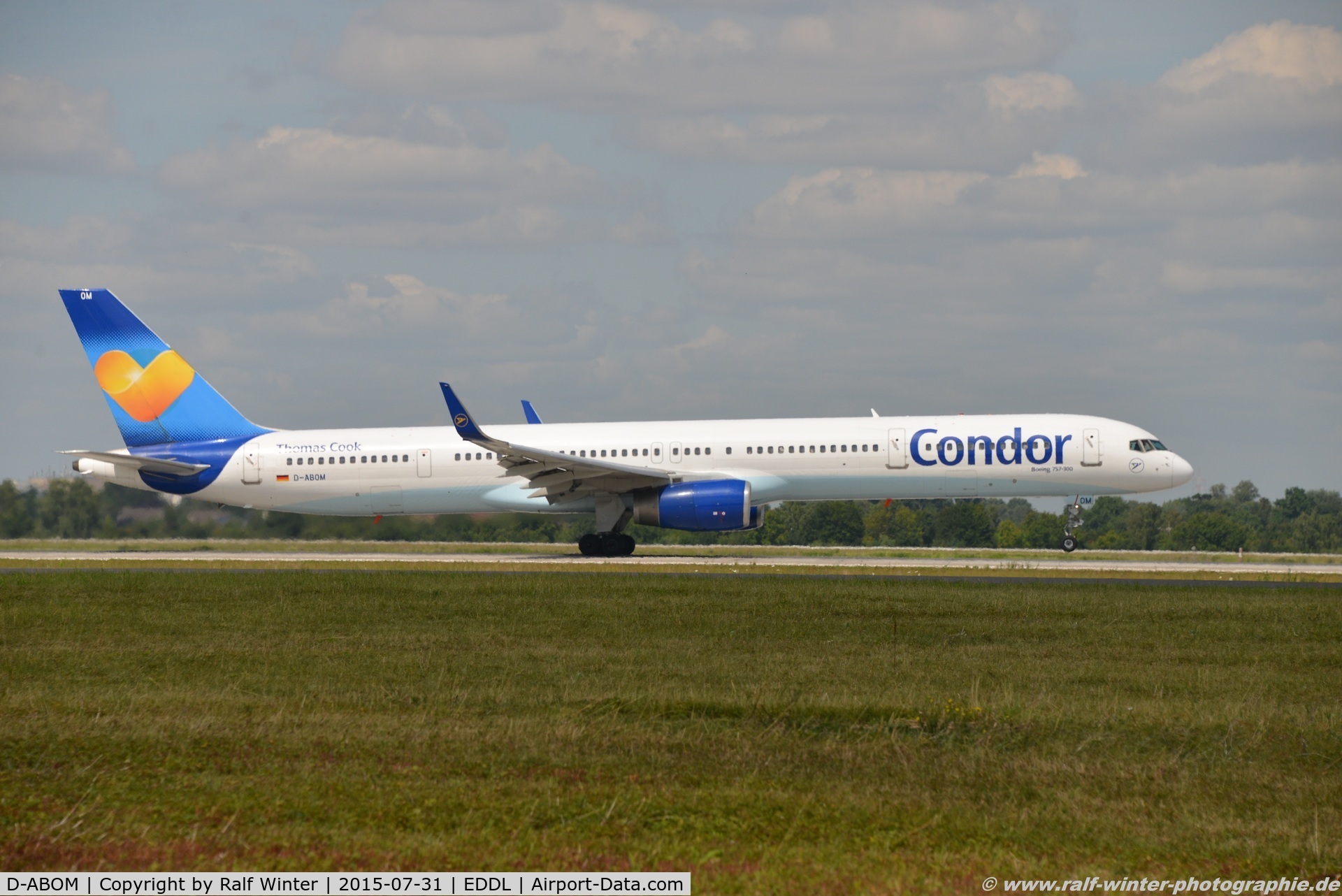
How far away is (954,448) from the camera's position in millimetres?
35531

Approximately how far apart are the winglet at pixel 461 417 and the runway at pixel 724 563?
341cm

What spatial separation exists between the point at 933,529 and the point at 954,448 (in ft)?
74.3

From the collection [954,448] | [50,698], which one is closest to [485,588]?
[50,698]

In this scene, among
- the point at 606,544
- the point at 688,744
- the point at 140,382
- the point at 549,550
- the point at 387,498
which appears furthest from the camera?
the point at 549,550

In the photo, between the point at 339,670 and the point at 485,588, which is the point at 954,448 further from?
the point at 339,670

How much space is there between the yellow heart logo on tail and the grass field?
63.9 feet

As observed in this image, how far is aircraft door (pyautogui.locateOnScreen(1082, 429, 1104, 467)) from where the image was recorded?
35781 millimetres

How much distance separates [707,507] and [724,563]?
1784mm

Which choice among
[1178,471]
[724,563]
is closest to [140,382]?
[724,563]

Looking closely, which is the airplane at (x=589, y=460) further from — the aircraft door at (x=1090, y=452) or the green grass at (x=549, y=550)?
the green grass at (x=549, y=550)

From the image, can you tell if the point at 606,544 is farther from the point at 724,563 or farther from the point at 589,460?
the point at 724,563

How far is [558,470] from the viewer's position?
3531 cm

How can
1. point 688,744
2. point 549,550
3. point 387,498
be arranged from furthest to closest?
point 549,550, point 387,498, point 688,744

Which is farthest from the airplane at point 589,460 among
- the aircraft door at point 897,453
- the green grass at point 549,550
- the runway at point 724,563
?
the green grass at point 549,550
